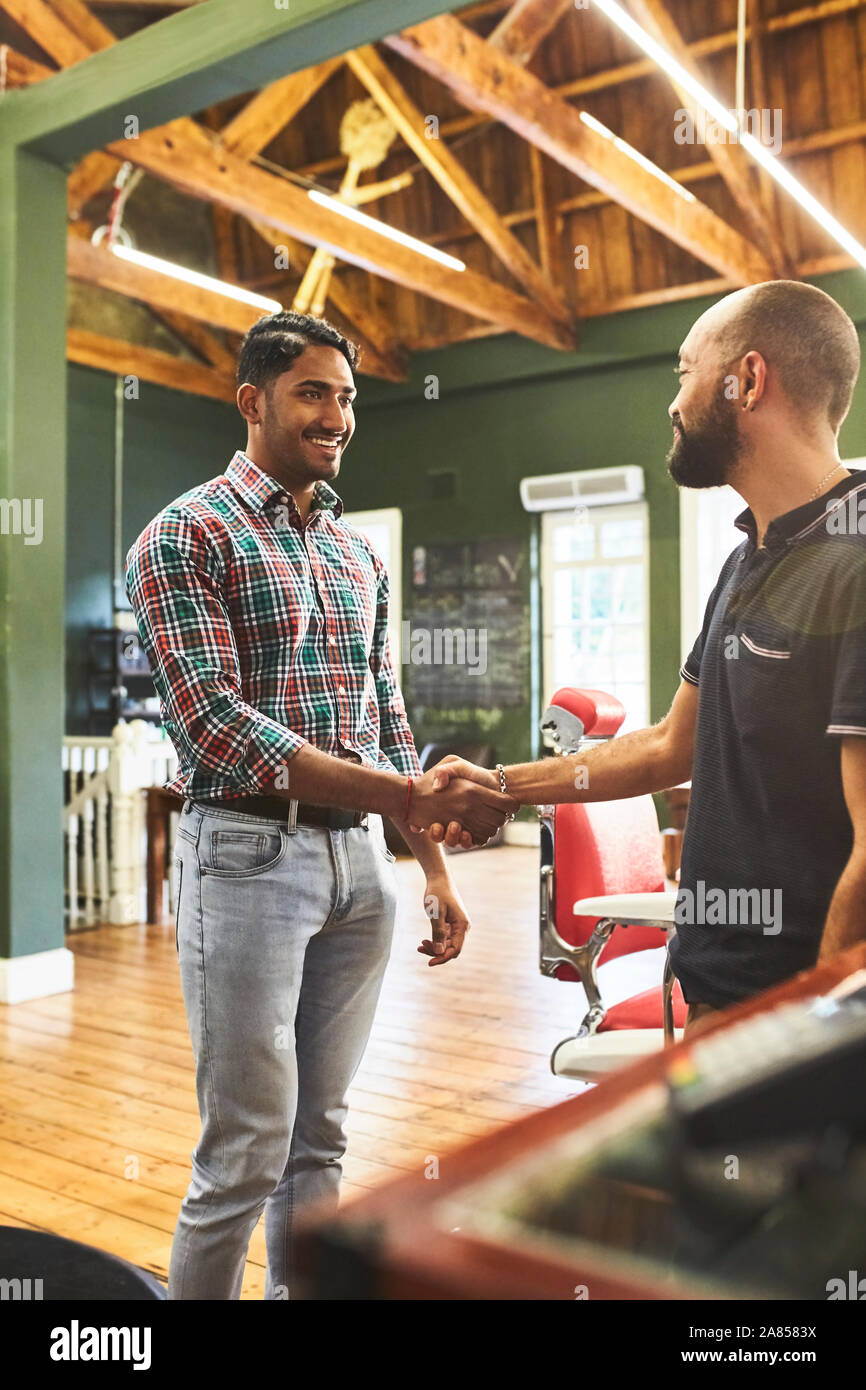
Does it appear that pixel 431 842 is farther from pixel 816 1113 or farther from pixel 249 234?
pixel 249 234

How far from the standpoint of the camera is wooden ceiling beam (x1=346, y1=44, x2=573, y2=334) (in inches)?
290

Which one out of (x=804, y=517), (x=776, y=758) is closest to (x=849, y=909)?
(x=776, y=758)

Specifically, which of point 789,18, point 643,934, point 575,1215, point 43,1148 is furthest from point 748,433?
point 789,18

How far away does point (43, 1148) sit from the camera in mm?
3002

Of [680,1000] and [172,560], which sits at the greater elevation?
[172,560]

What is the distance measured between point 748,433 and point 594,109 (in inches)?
332

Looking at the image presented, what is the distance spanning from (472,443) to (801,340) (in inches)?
355

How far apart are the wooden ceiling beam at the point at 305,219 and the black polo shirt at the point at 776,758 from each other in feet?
17.0

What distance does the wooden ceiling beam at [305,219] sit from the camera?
5.90 metres

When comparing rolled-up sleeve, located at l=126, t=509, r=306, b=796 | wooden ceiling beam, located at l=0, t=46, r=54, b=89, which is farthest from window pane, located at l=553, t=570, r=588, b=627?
rolled-up sleeve, located at l=126, t=509, r=306, b=796

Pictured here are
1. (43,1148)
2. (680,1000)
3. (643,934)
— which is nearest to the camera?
(680,1000)

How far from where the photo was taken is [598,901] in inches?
85.4

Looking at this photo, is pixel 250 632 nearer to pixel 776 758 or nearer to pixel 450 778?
pixel 450 778

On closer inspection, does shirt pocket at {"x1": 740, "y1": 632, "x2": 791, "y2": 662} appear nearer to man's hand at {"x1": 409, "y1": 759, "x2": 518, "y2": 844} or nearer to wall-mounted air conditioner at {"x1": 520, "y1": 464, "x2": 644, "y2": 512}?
man's hand at {"x1": 409, "y1": 759, "x2": 518, "y2": 844}
